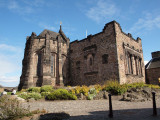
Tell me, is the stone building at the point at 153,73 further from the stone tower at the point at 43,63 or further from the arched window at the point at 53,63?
the arched window at the point at 53,63

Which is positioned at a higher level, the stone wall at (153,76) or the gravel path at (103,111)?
the stone wall at (153,76)

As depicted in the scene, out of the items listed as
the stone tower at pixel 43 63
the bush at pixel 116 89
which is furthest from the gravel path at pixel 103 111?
the stone tower at pixel 43 63

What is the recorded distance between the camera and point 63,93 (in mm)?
12227

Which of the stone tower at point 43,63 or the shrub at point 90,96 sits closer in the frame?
the shrub at point 90,96

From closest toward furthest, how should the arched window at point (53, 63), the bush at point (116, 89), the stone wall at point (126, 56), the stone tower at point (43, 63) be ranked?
the bush at point (116, 89), the stone wall at point (126, 56), the stone tower at point (43, 63), the arched window at point (53, 63)

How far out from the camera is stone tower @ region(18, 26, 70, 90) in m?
21.3

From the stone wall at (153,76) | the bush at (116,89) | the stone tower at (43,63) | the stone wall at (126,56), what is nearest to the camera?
the bush at (116,89)

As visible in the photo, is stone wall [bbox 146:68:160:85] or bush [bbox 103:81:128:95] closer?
bush [bbox 103:81:128:95]

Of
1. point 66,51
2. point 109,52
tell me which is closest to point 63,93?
point 109,52

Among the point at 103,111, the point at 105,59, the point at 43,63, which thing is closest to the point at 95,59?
the point at 105,59

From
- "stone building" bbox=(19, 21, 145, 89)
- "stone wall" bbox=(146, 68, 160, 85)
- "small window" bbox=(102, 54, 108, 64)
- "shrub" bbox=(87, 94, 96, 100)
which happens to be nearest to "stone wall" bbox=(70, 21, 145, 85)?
"stone building" bbox=(19, 21, 145, 89)

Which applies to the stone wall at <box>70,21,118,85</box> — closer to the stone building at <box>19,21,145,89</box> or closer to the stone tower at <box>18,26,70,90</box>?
the stone building at <box>19,21,145,89</box>

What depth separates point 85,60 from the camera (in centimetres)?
2222

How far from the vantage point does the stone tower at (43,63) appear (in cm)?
2128
